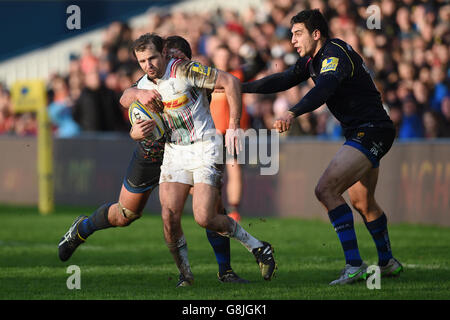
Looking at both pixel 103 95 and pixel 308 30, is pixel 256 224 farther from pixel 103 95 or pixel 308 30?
pixel 308 30

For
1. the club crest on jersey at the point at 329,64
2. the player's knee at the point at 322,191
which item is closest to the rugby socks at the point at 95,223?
the player's knee at the point at 322,191

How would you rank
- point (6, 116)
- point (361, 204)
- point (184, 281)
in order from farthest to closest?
point (6, 116), point (361, 204), point (184, 281)

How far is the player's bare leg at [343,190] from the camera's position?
7.87 m

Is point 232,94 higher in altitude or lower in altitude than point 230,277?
higher

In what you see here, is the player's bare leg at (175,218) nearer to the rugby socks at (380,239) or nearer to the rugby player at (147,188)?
the rugby player at (147,188)

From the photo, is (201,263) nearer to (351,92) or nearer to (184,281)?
(184,281)

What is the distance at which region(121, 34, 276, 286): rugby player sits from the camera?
755 cm

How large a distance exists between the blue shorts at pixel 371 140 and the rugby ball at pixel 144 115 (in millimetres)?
1720

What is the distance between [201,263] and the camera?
9.63 metres

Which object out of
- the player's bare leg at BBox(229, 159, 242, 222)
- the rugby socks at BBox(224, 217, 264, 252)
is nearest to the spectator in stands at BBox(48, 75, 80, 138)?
the player's bare leg at BBox(229, 159, 242, 222)

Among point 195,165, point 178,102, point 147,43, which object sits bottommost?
point 195,165

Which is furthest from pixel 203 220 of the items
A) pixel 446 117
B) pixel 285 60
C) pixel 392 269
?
pixel 285 60

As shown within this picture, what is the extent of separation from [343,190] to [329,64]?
1121 mm

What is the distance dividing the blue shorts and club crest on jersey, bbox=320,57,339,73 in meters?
0.67
